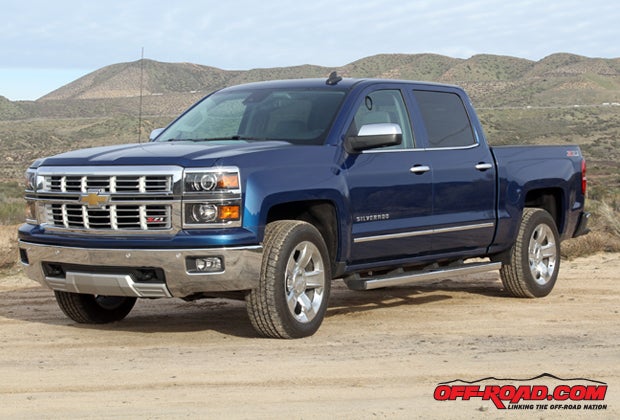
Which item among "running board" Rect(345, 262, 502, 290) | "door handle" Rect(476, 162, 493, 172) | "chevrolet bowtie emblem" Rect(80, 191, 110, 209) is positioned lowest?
"running board" Rect(345, 262, 502, 290)

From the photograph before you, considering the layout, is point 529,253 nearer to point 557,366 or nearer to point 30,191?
point 557,366

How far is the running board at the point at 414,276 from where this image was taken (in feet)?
28.0

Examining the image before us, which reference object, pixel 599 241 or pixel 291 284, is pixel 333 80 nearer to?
pixel 291 284

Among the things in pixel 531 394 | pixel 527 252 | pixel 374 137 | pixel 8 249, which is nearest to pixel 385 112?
pixel 374 137

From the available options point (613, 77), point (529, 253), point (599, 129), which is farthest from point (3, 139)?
point (613, 77)

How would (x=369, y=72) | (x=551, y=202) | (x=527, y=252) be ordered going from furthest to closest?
(x=369, y=72) → (x=551, y=202) → (x=527, y=252)

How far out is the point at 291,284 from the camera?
309 inches

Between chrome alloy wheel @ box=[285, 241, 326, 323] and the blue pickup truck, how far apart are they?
11 mm

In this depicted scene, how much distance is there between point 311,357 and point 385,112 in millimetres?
2604

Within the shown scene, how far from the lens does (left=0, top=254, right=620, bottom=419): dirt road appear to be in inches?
225

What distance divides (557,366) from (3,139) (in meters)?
63.5

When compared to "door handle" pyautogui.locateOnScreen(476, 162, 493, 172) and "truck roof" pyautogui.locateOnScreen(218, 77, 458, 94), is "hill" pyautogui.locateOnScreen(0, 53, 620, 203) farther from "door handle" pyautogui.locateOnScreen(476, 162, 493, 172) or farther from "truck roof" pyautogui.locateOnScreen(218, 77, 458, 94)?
"door handle" pyautogui.locateOnScreen(476, 162, 493, 172)

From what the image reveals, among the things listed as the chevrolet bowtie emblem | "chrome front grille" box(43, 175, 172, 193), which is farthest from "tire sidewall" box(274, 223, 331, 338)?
the chevrolet bowtie emblem

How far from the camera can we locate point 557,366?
6.80 metres
